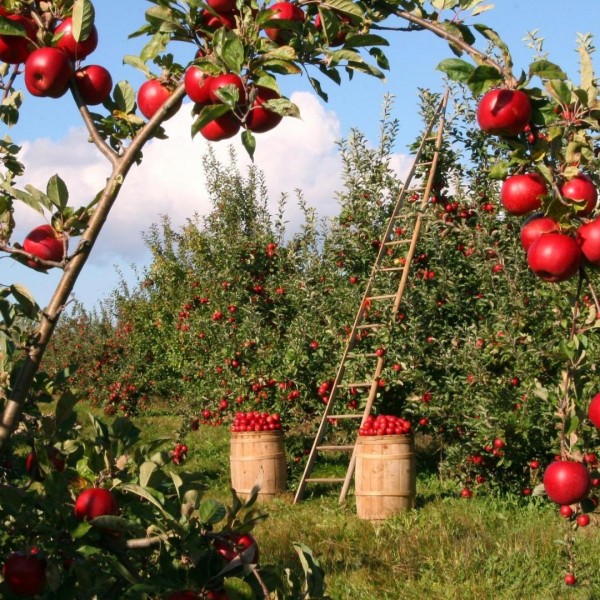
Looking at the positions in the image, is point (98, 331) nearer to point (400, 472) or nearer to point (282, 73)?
point (400, 472)

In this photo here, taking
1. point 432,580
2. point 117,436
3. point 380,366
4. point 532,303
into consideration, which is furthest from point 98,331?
point 117,436

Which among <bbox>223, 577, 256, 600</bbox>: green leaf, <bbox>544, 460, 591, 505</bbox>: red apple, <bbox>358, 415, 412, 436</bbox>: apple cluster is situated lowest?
<bbox>223, 577, 256, 600</bbox>: green leaf

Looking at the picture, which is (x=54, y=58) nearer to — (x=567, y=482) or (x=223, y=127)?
(x=223, y=127)

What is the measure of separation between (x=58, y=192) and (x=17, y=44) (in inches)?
9.8

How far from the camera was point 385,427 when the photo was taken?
238 inches

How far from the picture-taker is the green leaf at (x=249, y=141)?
112 cm

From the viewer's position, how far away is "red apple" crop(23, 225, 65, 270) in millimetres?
1216

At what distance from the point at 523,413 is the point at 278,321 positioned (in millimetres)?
2806

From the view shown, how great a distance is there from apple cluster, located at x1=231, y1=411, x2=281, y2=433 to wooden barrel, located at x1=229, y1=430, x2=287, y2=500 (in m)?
0.05

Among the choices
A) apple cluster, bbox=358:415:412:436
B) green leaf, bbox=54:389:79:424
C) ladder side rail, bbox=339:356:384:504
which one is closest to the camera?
green leaf, bbox=54:389:79:424

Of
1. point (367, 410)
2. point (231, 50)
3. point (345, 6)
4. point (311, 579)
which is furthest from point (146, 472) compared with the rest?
point (367, 410)

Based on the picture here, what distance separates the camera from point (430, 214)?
6.29 meters

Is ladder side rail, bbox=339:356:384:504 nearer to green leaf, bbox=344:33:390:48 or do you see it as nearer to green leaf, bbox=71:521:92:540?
green leaf, bbox=71:521:92:540

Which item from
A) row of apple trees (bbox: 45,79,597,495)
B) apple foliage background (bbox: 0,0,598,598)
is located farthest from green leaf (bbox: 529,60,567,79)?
row of apple trees (bbox: 45,79,597,495)
